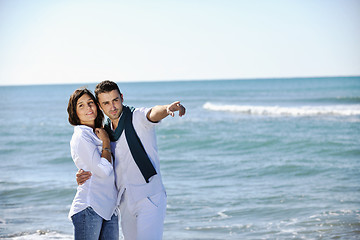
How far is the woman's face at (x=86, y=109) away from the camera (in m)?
3.81

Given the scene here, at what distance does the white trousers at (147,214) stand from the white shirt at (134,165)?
6 cm

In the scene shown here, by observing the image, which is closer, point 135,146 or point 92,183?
point 92,183

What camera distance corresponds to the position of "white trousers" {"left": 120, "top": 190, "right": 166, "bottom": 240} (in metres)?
3.75

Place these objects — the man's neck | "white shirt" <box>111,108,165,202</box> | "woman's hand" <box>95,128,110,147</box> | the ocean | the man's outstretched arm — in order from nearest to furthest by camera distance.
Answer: the man's outstretched arm
"woman's hand" <box>95,128,110,147</box>
"white shirt" <box>111,108,165,202</box>
the man's neck
the ocean

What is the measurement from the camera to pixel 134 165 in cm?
377

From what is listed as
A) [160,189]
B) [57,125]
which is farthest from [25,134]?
[160,189]

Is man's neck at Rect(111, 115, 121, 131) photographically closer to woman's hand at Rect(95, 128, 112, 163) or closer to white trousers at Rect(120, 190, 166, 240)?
woman's hand at Rect(95, 128, 112, 163)

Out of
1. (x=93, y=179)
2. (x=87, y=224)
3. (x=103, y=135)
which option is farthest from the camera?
(x=103, y=135)

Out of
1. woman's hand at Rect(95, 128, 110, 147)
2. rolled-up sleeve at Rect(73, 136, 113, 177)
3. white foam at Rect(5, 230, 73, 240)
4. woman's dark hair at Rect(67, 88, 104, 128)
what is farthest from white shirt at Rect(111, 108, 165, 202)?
white foam at Rect(5, 230, 73, 240)

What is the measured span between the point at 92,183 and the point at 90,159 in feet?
0.66

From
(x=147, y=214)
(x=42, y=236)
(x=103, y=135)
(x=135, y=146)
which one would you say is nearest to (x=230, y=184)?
(x=42, y=236)

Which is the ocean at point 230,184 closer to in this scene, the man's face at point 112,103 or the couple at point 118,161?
the couple at point 118,161

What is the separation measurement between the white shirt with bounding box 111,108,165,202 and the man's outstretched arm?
0.07 meters

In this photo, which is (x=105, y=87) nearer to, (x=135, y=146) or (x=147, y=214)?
(x=135, y=146)
